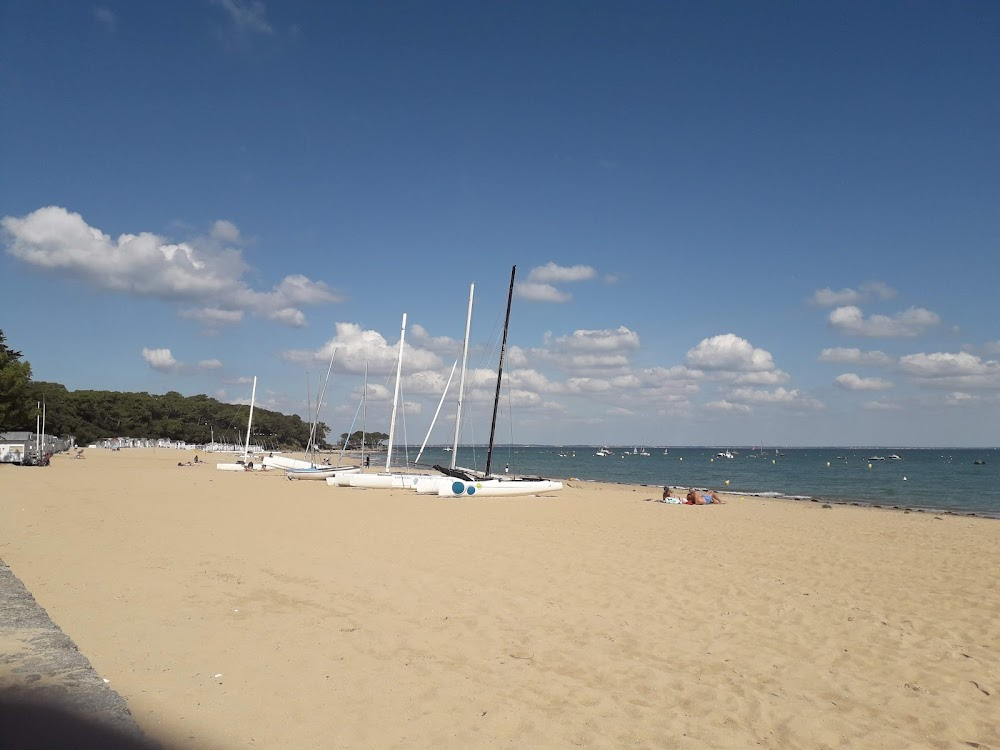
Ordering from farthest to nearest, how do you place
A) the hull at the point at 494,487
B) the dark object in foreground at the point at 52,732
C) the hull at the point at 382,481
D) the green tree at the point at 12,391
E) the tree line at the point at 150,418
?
1. the tree line at the point at 150,418
2. the green tree at the point at 12,391
3. the hull at the point at 382,481
4. the hull at the point at 494,487
5. the dark object in foreground at the point at 52,732

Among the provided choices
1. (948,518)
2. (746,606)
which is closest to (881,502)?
(948,518)

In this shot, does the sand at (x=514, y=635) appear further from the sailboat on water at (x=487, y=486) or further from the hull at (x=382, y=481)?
the hull at (x=382, y=481)

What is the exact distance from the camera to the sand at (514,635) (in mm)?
5422

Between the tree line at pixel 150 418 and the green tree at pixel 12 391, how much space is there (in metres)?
0.19

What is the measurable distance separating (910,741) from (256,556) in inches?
420

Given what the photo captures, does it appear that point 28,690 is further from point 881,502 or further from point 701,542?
point 881,502

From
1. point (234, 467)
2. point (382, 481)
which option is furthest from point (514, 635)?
point (234, 467)

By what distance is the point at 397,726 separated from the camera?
520cm

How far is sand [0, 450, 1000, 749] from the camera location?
5.42m

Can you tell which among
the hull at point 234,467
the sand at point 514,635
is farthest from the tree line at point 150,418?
the sand at point 514,635

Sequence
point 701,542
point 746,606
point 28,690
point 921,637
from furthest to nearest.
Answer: point 701,542 → point 746,606 → point 921,637 → point 28,690

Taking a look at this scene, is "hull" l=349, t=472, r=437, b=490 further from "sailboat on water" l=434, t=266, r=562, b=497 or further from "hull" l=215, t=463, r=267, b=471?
"hull" l=215, t=463, r=267, b=471

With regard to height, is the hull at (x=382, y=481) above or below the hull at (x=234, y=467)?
above

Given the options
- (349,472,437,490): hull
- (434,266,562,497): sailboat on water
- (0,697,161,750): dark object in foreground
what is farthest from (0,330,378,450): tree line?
(0,697,161,750): dark object in foreground
